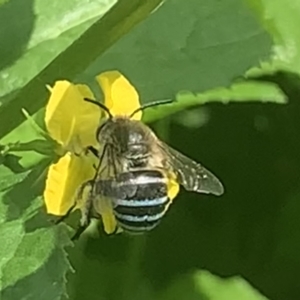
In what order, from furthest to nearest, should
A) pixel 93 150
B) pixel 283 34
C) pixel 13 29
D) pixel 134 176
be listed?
pixel 283 34, pixel 13 29, pixel 93 150, pixel 134 176

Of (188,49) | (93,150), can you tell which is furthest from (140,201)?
(188,49)

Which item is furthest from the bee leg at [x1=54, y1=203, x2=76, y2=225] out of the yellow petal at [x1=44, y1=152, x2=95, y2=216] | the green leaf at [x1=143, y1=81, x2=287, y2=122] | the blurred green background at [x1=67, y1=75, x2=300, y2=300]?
the blurred green background at [x1=67, y1=75, x2=300, y2=300]

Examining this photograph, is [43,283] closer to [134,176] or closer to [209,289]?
[134,176]

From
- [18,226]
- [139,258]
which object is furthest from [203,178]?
[139,258]

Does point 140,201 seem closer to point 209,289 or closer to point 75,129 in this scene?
point 75,129

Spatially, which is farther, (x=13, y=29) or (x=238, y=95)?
(x=238, y=95)

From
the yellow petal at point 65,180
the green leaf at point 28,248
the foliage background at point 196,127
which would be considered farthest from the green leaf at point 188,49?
the green leaf at point 28,248

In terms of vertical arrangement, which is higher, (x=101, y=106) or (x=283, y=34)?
(x=101, y=106)

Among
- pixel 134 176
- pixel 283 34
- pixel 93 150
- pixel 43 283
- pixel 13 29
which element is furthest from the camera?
pixel 283 34

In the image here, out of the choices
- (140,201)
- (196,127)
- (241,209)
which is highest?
(140,201)
